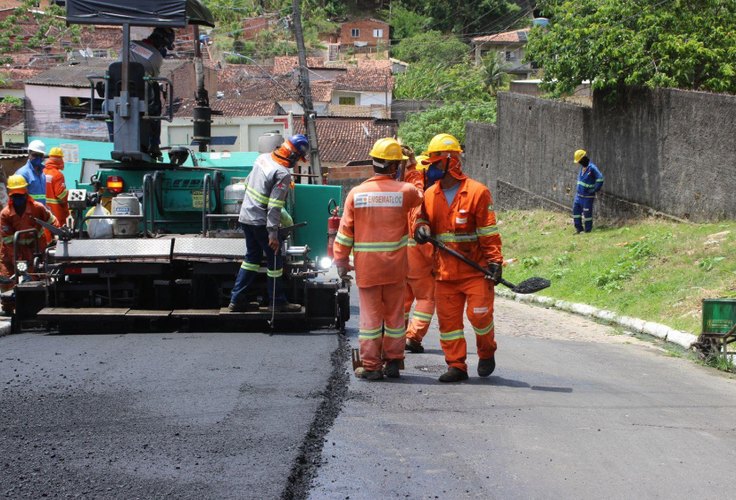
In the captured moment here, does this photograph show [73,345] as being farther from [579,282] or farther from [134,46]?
[579,282]

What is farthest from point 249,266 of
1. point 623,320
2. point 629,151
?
point 629,151

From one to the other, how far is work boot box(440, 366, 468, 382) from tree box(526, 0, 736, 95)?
40.1 feet

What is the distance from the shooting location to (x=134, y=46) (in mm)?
10195

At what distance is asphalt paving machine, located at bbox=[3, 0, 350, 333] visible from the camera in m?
9.52

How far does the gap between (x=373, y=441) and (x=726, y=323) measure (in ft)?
15.3

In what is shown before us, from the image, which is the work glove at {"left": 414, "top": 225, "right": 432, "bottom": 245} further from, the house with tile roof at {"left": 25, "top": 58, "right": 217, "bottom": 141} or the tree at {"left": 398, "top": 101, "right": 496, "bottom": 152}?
the house with tile roof at {"left": 25, "top": 58, "right": 217, "bottom": 141}

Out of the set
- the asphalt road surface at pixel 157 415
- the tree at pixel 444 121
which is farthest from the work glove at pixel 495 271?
the tree at pixel 444 121

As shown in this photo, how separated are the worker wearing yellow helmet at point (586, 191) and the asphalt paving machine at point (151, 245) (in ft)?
31.2

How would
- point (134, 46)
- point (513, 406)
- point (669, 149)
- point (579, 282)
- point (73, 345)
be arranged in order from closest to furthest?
point (513, 406) → point (73, 345) → point (134, 46) → point (579, 282) → point (669, 149)

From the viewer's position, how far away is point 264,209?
933 cm

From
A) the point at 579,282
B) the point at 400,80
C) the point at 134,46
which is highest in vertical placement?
the point at 400,80

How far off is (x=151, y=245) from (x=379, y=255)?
2.94m

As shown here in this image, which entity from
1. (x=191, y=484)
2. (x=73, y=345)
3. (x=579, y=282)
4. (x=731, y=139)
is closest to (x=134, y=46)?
(x=73, y=345)

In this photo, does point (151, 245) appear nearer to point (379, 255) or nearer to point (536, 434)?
point (379, 255)
